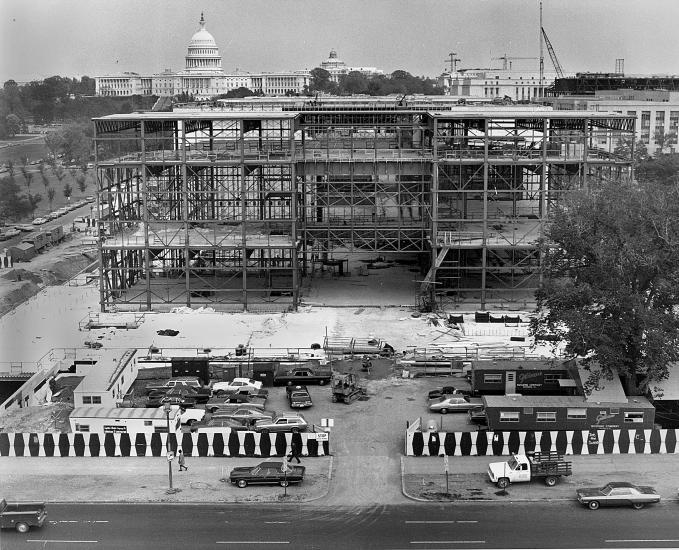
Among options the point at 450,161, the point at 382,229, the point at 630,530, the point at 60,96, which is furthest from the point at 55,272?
the point at 60,96

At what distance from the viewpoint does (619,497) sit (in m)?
23.9

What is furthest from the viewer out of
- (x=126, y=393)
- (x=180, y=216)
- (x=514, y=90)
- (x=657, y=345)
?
(x=514, y=90)

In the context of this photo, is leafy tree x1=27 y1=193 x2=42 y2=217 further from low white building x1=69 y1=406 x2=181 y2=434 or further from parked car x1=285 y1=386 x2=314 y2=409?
low white building x1=69 y1=406 x2=181 y2=434

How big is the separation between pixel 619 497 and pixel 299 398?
11.1 metres

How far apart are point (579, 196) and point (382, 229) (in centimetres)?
1306

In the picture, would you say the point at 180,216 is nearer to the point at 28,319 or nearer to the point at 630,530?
the point at 28,319

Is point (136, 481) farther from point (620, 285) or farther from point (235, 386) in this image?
point (620, 285)

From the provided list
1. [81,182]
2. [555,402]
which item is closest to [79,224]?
[81,182]

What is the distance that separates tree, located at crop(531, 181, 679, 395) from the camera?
2972cm

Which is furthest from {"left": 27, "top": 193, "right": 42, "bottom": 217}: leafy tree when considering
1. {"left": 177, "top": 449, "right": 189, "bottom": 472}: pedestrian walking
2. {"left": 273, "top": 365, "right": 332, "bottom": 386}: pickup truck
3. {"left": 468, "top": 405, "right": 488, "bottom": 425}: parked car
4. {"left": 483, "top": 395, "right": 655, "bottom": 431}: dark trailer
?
{"left": 483, "top": 395, "right": 655, "bottom": 431}: dark trailer

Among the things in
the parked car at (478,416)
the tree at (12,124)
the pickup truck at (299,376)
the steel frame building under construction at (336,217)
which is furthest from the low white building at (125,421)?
the tree at (12,124)

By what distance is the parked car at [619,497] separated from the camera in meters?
23.9

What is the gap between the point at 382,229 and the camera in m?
46.1

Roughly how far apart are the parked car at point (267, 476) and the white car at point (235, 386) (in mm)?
7174
